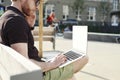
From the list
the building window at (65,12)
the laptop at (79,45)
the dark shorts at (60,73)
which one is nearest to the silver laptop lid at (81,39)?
the laptop at (79,45)

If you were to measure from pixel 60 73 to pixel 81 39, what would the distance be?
67 centimetres

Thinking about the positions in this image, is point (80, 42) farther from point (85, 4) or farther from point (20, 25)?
point (85, 4)

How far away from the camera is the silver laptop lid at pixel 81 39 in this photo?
344 cm

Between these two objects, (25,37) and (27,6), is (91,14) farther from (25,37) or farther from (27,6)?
(25,37)

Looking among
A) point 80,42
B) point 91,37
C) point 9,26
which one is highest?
point 9,26

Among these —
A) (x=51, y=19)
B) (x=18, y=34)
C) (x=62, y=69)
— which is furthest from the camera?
(x=51, y=19)

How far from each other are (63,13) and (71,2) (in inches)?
113

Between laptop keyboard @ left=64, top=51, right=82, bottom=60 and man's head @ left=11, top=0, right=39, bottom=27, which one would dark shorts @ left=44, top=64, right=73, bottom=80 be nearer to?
laptop keyboard @ left=64, top=51, right=82, bottom=60

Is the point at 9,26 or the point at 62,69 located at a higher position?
the point at 9,26

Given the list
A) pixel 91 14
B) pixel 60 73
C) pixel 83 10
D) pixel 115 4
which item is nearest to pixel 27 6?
pixel 60 73

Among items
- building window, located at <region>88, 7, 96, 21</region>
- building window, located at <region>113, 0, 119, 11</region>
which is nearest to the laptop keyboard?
building window, located at <region>113, 0, 119, 11</region>

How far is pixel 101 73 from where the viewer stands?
720 centimetres

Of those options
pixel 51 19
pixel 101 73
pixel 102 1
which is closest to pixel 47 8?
pixel 102 1

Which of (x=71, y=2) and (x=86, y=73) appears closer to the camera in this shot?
(x=86, y=73)
